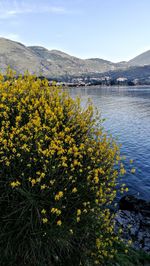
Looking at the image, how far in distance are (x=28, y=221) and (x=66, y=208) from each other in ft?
4.80

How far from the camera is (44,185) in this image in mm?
7508

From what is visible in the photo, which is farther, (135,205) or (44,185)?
(135,205)

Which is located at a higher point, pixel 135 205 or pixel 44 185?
pixel 44 185

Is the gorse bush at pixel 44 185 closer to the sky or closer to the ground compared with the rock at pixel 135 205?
closer to the sky

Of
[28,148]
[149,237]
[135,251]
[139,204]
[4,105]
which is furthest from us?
[139,204]

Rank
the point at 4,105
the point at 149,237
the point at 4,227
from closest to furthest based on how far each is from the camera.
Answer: the point at 4,227 < the point at 4,105 < the point at 149,237

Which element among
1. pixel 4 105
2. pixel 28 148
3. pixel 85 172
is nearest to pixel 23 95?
pixel 4 105

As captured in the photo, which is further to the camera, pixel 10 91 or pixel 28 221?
pixel 10 91

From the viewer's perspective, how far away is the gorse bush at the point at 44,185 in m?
7.84

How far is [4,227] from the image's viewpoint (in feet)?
25.5

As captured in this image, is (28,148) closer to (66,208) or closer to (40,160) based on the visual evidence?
(40,160)

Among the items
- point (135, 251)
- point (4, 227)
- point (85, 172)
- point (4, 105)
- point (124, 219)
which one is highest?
point (4, 105)

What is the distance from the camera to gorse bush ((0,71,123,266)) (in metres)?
7.84

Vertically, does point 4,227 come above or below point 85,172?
below
